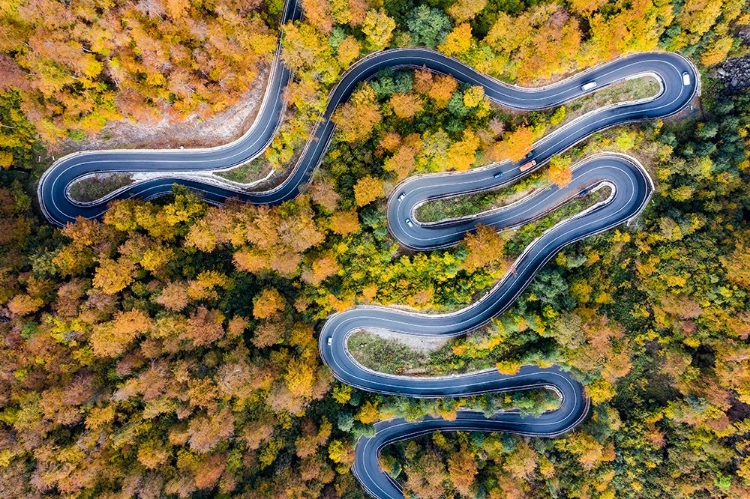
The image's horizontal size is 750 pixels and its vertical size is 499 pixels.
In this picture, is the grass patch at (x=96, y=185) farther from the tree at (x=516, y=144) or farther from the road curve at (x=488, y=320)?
the tree at (x=516, y=144)

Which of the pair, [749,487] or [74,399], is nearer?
[74,399]

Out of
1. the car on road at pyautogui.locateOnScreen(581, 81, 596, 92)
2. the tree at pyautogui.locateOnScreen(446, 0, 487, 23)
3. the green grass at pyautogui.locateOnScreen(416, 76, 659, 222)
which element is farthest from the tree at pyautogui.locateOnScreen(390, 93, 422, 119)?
the car on road at pyautogui.locateOnScreen(581, 81, 596, 92)

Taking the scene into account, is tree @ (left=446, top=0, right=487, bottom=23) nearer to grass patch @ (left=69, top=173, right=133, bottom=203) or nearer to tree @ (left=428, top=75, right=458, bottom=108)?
tree @ (left=428, top=75, right=458, bottom=108)

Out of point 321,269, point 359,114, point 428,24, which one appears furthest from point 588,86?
point 321,269

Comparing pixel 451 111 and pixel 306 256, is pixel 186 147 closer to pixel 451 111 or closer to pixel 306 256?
pixel 306 256

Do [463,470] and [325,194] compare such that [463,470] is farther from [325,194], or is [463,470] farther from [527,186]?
[325,194]

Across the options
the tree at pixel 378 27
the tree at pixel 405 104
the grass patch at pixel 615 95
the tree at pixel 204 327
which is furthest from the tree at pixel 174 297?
the grass patch at pixel 615 95

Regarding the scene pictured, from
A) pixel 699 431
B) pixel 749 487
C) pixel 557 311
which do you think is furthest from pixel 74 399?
pixel 749 487
